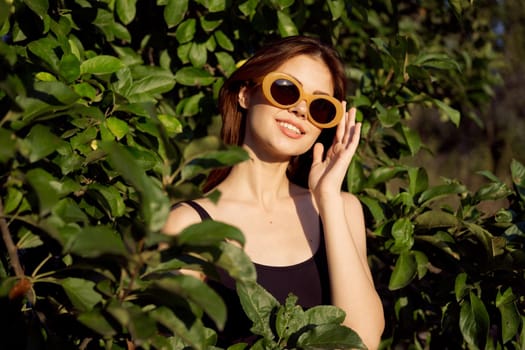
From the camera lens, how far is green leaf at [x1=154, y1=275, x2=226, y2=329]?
116cm

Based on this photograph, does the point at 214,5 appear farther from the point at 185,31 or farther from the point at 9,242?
the point at 9,242

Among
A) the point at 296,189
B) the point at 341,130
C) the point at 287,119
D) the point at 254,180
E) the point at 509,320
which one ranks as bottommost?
the point at 509,320

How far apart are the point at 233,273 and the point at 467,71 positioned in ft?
9.14

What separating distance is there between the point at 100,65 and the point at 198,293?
0.92 meters

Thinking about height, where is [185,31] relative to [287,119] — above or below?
above

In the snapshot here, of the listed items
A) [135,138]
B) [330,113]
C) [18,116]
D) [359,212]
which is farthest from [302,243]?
[18,116]

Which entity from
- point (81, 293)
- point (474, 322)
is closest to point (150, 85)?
point (81, 293)

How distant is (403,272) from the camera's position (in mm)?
2148

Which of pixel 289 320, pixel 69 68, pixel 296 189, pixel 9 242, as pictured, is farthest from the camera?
pixel 296 189

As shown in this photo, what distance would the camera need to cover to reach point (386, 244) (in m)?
2.26

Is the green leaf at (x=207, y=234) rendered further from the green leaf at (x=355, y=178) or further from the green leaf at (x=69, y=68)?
the green leaf at (x=355, y=178)

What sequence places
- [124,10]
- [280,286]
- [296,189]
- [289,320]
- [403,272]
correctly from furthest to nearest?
[296,189]
[124,10]
[403,272]
[280,286]
[289,320]

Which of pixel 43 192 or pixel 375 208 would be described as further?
pixel 375 208

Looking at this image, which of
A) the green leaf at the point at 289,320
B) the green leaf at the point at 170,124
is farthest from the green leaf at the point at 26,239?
the green leaf at the point at 170,124
